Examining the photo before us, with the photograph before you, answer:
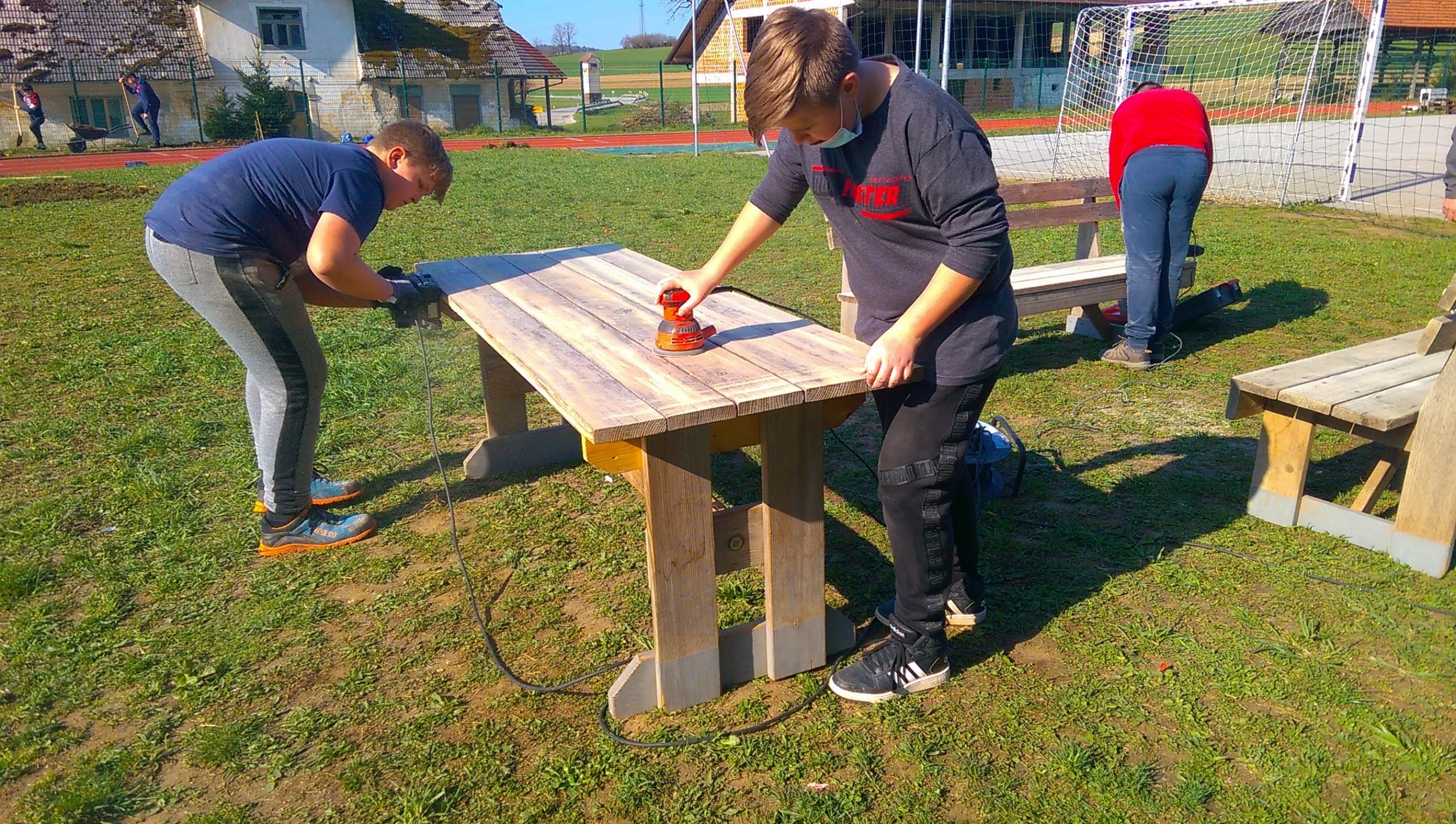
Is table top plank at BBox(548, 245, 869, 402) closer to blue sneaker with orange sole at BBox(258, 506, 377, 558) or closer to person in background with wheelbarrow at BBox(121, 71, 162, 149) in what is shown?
blue sneaker with orange sole at BBox(258, 506, 377, 558)

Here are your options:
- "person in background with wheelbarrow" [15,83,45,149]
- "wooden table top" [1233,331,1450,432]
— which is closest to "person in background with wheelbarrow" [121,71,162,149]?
"person in background with wheelbarrow" [15,83,45,149]

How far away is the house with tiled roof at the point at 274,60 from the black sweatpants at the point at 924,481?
1294 inches

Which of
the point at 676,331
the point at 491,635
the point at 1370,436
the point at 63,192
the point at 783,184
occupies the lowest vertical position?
the point at 491,635

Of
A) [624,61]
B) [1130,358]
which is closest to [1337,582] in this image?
[1130,358]

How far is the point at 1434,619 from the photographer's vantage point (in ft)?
10.4

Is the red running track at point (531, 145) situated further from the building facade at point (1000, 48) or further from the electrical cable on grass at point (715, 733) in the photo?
the electrical cable on grass at point (715, 733)

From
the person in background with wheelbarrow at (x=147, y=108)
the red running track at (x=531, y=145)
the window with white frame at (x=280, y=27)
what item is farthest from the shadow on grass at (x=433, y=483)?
the window with white frame at (x=280, y=27)

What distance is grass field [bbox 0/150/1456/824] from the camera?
2.48 m

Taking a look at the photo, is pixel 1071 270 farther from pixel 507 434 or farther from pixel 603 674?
A: pixel 603 674

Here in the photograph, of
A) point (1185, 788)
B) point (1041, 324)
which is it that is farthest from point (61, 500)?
point (1041, 324)

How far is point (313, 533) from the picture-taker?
3799 mm

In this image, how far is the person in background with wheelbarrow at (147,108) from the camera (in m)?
27.2

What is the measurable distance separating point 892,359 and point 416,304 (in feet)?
7.14

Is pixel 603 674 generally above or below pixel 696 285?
below
